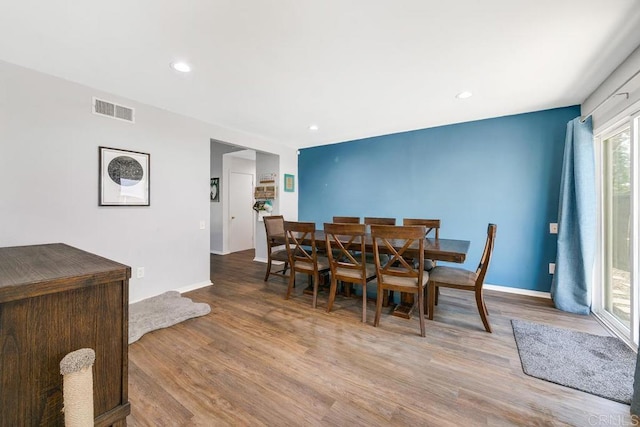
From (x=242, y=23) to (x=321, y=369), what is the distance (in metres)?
2.39

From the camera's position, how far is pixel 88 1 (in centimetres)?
150

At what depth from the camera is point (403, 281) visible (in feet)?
7.89

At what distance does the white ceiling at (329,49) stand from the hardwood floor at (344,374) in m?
2.31

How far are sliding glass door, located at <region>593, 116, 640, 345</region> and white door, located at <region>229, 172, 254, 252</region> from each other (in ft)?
20.2

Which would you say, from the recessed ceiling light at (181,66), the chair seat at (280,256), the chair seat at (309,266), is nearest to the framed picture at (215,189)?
the chair seat at (280,256)

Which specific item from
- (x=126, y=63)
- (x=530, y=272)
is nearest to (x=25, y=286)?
(x=126, y=63)

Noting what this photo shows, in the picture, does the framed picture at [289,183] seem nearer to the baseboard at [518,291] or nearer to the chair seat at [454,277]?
the chair seat at [454,277]

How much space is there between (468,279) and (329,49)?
2318 mm

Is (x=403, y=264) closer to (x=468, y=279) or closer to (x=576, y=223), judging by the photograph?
(x=468, y=279)

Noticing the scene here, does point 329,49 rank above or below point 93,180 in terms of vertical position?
above

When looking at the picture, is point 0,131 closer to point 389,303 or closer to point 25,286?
point 25,286

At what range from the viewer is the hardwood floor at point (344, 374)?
1434 mm

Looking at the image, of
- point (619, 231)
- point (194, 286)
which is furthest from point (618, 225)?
point (194, 286)

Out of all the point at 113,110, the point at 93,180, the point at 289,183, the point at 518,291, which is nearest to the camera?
the point at 93,180
